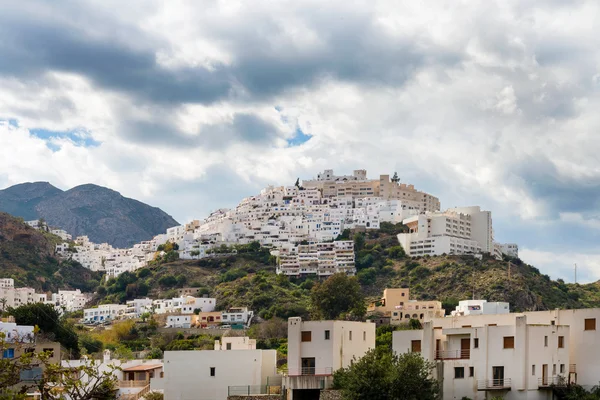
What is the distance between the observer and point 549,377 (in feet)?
140

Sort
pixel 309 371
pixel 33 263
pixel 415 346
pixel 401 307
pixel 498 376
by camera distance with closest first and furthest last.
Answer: pixel 498 376 < pixel 415 346 < pixel 309 371 < pixel 401 307 < pixel 33 263

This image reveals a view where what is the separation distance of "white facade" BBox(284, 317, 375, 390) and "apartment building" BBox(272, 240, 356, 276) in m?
84.1

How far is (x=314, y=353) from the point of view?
1825 inches

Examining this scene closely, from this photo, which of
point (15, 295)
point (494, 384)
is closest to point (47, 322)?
point (494, 384)

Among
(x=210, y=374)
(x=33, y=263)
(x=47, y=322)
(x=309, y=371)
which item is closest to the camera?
(x=309, y=371)

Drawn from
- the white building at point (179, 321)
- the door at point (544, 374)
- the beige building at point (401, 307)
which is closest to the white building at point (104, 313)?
the white building at point (179, 321)

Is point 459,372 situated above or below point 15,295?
below

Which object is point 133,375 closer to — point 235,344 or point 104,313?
point 235,344

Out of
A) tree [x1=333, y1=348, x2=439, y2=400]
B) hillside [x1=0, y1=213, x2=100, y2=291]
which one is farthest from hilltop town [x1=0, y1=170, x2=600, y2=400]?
hillside [x1=0, y1=213, x2=100, y2=291]

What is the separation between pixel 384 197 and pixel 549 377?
385 ft

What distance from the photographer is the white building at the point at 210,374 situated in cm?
4697

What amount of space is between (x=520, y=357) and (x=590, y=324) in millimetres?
3441

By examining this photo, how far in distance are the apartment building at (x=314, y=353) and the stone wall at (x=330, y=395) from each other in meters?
0.65

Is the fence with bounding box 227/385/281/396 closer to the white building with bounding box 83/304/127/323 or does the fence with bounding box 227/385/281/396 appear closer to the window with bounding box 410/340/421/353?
the window with bounding box 410/340/421/353
